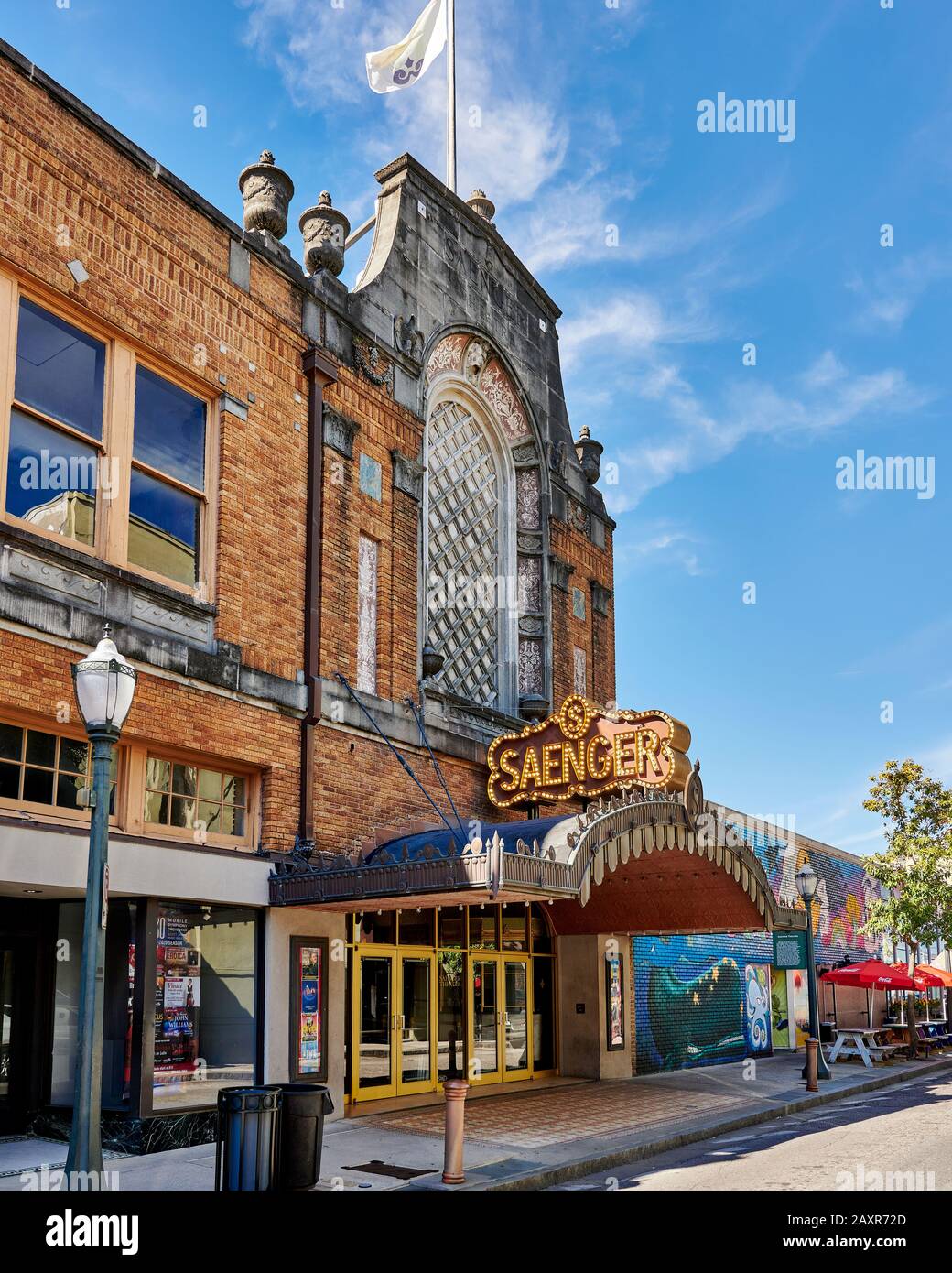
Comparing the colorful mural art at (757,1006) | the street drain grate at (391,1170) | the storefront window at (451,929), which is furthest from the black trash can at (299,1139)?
the colorful mural art at (757,1006)

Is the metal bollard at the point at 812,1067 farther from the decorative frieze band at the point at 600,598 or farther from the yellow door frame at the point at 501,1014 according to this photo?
the decorative frieze band at the point at 600,598

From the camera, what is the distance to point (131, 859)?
11828 mm

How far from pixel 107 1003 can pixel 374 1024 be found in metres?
5.10

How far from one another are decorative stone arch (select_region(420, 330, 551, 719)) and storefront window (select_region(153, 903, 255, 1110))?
8.09m

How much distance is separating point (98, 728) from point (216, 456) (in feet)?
19.7

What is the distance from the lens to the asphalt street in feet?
36.0

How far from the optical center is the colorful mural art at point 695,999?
75.2 feet

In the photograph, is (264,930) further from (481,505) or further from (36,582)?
(481,505)

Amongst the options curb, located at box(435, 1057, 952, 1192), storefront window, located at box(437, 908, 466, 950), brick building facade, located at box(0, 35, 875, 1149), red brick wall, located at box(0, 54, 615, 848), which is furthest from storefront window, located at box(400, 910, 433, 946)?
curb, located at box(435, 1057, 952, 1192)
